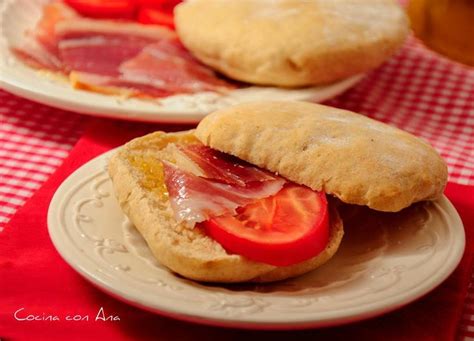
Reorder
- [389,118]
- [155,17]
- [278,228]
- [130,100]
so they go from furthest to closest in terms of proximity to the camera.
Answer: [155,17]
[389,118]
[130,100]
[278,228]

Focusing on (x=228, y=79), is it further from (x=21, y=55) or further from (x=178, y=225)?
(x=178, y=225)

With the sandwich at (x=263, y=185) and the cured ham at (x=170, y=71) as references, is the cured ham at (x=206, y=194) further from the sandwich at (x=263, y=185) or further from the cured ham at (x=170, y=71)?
the cured ham at (x=170, y=71)

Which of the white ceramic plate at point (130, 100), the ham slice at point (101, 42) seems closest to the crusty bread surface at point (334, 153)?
the white ceramic plate at point (130, 100)

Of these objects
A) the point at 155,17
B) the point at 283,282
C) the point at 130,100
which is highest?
the point at 283,282

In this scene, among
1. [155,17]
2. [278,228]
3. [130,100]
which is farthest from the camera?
[155,17]

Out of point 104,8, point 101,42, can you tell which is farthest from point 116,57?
point 104,8

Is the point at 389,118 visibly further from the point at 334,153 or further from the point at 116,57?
the point at 334,153
